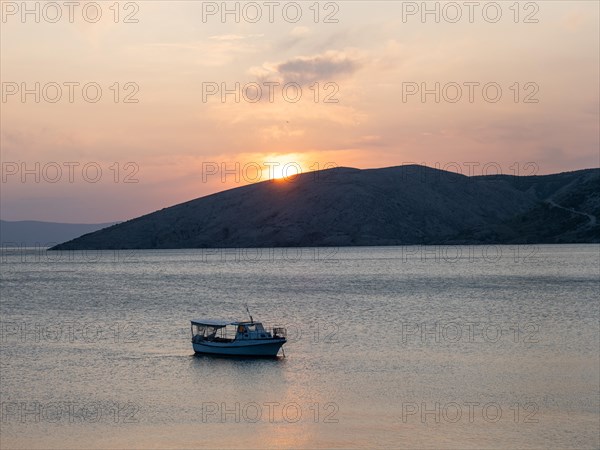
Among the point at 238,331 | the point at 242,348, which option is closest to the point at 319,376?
the point at 242,348

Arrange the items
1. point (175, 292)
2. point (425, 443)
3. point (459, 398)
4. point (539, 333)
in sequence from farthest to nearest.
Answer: point (175, 292), point (539, 333), point (459, 398), point (425, 443)

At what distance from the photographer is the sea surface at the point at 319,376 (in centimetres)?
3550

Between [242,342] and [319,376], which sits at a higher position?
[242,342]

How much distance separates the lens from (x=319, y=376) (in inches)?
1923

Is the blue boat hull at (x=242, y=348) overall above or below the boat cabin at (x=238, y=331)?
below

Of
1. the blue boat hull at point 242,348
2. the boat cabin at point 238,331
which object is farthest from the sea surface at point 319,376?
the boat cabin at point 238,331

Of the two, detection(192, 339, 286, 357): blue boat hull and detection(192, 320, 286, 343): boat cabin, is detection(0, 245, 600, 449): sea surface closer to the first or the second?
detection(192, 339, 286, 357): blue boat hull

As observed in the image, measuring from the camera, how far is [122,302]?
341 ft

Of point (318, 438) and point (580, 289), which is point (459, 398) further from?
point (580, 289)

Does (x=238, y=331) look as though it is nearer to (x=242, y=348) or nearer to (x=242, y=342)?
(x=242, y=342)

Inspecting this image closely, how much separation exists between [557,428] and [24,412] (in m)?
23.5

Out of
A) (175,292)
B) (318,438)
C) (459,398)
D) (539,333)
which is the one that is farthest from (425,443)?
(175,292)

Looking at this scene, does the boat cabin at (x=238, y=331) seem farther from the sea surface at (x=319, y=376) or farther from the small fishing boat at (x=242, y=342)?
the sea surface at (x=319, y=376)

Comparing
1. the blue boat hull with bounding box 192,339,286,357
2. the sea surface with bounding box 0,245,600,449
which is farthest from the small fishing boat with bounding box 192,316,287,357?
the sea surface with bounding box 0,245,600,449
